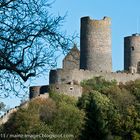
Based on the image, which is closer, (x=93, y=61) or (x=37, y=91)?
(x=37, y=91)

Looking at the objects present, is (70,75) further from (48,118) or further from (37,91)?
(48,118)

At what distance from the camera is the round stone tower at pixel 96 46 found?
→ 48.5m

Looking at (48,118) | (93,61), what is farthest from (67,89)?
(93,61)

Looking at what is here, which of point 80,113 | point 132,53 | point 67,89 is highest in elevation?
point 132,53

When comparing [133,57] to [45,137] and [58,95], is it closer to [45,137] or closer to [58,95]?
[58,95]

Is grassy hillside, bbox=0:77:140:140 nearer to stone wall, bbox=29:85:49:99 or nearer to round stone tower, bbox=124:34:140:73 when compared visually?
stone wall, bbox=29:85:49:99

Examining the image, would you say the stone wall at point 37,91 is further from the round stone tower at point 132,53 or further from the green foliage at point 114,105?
the round stone tower at point 132,53

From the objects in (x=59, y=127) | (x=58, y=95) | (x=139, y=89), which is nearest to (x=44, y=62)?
(x=59, y=127)

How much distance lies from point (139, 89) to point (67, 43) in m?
35.0

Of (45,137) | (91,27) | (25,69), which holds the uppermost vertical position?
(91,27)

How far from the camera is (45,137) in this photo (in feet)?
101

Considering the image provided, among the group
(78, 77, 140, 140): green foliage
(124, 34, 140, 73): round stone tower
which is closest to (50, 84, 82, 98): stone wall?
(78, 77, 140, 140): green foliage

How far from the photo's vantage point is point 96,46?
159 ft

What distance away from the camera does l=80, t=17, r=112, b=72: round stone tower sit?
48.5 meters
